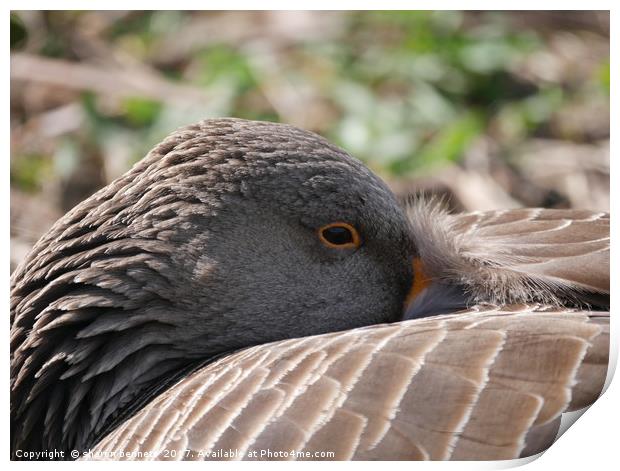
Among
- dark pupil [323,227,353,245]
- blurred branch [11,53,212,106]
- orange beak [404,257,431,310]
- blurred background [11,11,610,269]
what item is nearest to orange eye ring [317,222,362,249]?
dark pupil [323,227,353,245]

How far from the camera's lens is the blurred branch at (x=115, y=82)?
474cm

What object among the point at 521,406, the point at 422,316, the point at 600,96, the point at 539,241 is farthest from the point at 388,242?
the point at 600,96

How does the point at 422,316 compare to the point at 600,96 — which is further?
the point at 600,96

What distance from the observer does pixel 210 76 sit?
16.9 ft

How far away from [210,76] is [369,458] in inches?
120

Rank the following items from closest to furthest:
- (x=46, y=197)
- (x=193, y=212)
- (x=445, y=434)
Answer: (x=445, y=434) < (x=193, y=212) < (x=46, y=197)

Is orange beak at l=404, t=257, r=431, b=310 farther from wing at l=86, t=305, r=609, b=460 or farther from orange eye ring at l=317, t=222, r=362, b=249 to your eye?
wing at l=86, t=305, r=609, b=460

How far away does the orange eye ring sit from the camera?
11.5 feet

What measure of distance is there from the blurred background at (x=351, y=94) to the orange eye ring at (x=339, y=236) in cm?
123

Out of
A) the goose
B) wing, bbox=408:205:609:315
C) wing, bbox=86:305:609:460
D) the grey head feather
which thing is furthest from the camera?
wing, bbox=408:205:609:315

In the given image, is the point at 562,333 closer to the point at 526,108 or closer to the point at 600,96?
the point at 600,96

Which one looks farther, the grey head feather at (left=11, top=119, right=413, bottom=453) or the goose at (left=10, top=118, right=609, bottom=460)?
the grey head feather at (left=11, top=119, right=413, bottom=453)

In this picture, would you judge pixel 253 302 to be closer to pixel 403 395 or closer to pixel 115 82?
pixel 403 395

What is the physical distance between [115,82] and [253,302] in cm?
211
